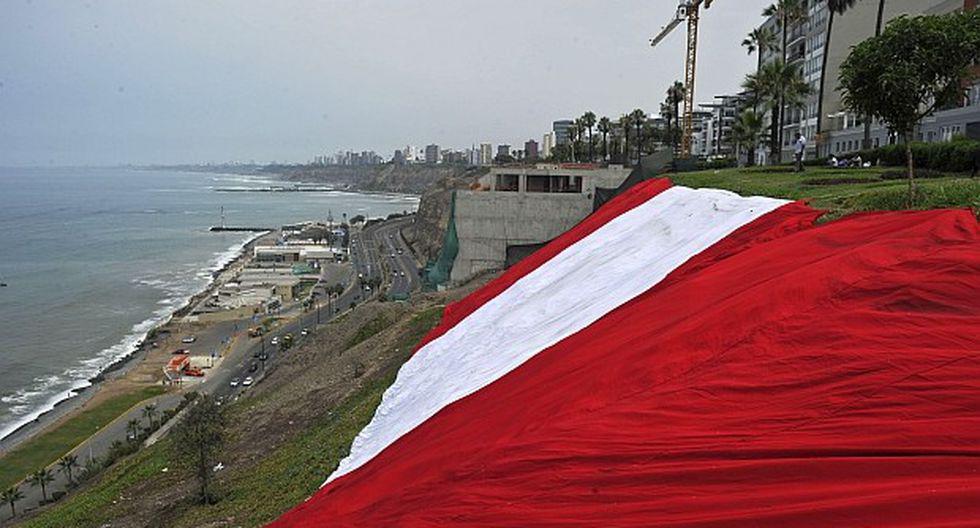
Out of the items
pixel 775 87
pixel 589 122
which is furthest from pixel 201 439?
pixel 589 122

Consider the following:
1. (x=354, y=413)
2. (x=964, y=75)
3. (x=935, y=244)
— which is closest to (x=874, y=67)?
(x=964, y=75)

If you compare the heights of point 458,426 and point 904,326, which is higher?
point 904,326

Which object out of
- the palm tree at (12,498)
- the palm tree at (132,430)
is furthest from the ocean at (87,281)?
the palm tree at (12,498)

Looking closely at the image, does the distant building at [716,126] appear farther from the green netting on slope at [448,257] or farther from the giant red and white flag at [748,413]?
the giant red and white flag at [748,413]

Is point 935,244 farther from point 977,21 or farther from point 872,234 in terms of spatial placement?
point 977,21

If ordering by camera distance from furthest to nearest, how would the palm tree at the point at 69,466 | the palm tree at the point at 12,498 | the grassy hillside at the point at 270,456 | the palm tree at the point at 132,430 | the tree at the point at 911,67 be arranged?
the palm tree at the point at 132,430, the palm tree at the point at 69,466, the palm tree at the point at 12,498, the grassy hillside at the point at 270,456, the tree at the point at 911,67

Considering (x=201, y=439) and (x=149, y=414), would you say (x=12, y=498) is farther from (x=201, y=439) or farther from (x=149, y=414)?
(x=201, y=439)

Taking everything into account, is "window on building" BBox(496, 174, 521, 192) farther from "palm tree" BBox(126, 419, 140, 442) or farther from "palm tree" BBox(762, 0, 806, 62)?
"palm tree" BBox(126, 419, 140, 442)
